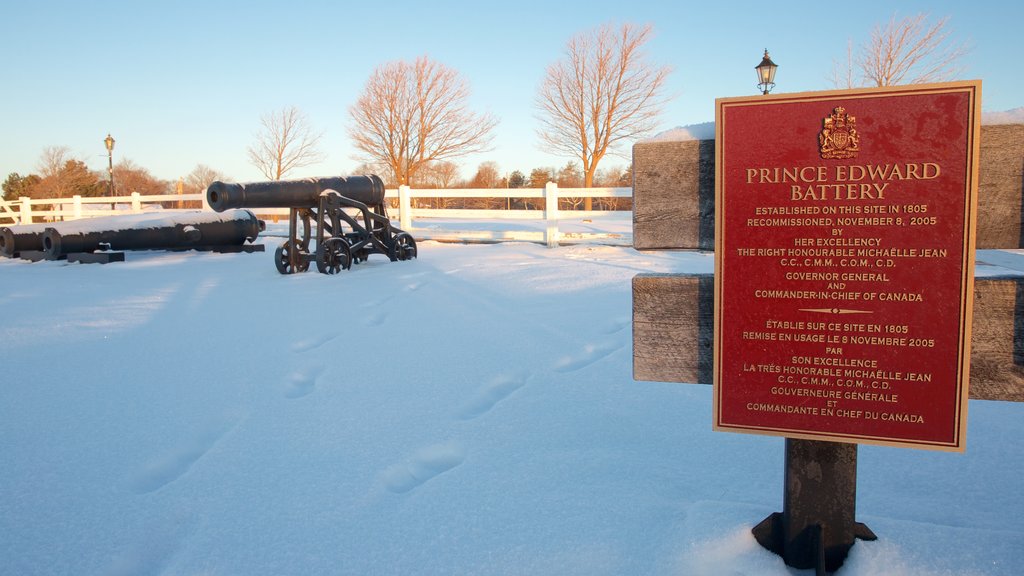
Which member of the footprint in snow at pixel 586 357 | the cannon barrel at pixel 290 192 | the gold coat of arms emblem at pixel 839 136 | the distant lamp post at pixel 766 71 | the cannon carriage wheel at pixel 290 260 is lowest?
the footprint in snow at pixel 586 357

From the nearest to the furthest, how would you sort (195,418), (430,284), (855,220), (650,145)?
(855,220), (650,145), (195,418), (430,284)

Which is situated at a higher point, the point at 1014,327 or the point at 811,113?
the point at 811,113

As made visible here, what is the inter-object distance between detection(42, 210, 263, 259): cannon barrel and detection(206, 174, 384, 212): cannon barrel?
3100 millimetres

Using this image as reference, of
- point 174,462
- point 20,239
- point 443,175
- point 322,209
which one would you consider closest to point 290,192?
point 322,209

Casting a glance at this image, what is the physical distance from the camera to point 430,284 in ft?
23.3

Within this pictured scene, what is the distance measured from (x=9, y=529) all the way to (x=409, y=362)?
2.18m

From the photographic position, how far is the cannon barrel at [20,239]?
10758mm

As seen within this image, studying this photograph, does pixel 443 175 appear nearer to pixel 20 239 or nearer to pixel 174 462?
pixel 20 239

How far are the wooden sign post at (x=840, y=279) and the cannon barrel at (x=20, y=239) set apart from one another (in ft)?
39.6

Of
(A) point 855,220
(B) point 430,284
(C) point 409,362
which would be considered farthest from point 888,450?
(B) point 430,284

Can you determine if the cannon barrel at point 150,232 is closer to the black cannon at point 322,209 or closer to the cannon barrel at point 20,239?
the cannon barrel at point 20,239

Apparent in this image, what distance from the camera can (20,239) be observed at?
10.8 meters

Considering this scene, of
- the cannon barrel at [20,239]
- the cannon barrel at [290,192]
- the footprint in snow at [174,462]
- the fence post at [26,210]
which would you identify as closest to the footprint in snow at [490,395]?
the footprint in snow at [174,462]

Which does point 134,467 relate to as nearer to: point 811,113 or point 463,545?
point 463,545
